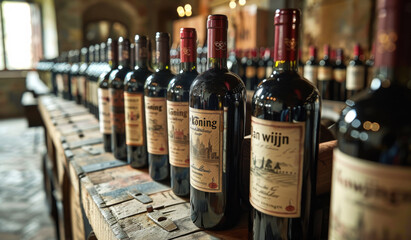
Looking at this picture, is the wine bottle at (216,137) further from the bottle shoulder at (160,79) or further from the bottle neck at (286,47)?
the bottle shoulder at (160,79)

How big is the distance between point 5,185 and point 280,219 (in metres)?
3.35

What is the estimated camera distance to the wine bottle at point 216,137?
671 mm

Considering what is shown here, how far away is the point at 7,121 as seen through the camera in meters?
6.46

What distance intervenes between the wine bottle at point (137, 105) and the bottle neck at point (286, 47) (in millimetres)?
557

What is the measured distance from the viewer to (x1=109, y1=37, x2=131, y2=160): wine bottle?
115 cm

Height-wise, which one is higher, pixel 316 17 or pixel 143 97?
pixel 316 17

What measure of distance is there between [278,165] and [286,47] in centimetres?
20

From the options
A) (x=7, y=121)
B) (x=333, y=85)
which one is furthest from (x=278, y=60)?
(x=7, y=121)

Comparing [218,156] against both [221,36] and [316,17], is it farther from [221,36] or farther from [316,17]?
[316,17]

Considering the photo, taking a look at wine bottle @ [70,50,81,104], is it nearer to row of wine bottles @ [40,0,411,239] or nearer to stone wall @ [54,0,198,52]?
row of wine bottles @ [40,0,411,239]

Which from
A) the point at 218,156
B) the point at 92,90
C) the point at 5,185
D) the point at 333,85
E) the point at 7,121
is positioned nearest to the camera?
the point at 218,156

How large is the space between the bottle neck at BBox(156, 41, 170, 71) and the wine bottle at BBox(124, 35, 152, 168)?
119 mm

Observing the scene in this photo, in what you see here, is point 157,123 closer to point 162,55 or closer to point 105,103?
point 162,55

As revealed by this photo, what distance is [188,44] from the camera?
78 cm
